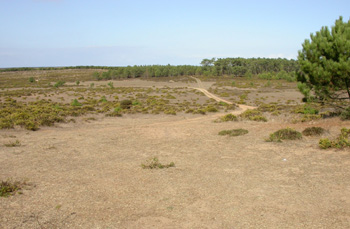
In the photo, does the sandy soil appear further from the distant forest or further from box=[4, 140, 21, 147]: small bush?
the distant forest

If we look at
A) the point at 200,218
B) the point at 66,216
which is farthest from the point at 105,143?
the point at 200,218

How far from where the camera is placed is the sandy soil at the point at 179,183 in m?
6.21

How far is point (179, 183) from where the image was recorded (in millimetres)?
8500

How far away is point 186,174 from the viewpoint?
935 centimetres

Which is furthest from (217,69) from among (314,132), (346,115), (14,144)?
(14,144)

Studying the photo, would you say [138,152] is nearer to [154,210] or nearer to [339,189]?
[154,210]

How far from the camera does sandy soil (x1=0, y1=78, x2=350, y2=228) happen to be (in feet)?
20.4

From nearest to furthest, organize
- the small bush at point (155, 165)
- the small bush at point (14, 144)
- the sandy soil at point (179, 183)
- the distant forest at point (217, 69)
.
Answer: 1. the sandy soil at point (179, 183)
2. the small bush at point (155, 165)
3. the small bush at point (14, 144)
4. the distant forest at point (217, 69)

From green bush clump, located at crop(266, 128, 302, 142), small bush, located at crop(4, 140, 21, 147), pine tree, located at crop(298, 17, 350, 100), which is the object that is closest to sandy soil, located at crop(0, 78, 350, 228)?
small bush, located at crop(4, 140, 21, 147)

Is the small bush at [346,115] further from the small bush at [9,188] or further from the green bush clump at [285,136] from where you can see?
the small bush at [9,188]

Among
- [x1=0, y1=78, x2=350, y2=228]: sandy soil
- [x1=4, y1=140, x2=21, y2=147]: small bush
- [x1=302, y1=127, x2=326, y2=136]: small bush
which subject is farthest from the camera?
[x1=302, y1=127, x2=326, y2=136]: small bush

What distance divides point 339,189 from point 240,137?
283 inches

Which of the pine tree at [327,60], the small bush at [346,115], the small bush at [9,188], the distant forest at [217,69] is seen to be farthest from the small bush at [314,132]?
the distant forest at [217,69]

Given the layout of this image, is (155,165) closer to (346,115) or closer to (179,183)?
(179,183)
